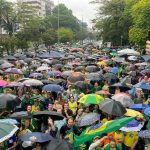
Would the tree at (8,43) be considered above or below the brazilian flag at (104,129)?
below

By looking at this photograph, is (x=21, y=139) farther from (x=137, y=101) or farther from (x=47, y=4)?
(x=47, y=4)

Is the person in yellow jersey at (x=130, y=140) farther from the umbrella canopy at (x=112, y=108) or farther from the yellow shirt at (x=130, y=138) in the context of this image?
the umbrella canopy at (x=112, y=108)

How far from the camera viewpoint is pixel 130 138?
25.2 feet

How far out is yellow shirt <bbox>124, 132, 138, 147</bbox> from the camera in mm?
7662

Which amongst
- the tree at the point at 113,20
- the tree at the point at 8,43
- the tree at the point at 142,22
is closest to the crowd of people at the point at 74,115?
the tree at the point at 142,22

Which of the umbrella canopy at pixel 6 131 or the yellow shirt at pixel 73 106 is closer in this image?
the umbrella canopy at pixel 6 131

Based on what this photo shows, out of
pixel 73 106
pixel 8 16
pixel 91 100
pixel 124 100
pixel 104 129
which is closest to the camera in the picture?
pixel 104 129

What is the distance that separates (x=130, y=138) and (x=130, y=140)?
4 cm

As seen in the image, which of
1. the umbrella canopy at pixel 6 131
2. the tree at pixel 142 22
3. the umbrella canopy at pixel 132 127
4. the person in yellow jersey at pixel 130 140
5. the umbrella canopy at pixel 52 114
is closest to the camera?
the umbrella canopy at pixel 6 131

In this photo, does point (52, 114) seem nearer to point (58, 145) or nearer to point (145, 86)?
point (58, 145)

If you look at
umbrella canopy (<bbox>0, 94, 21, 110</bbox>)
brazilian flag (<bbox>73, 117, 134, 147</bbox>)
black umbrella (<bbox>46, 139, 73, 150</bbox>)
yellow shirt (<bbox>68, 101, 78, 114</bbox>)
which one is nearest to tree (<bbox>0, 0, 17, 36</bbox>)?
umbrella canopy (<bbox>0, 94, 21, 110</bbox>)

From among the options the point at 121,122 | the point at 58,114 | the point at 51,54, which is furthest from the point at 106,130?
the point at 51,54

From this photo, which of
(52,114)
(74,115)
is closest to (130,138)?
(52,114)

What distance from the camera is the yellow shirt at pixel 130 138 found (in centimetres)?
766
